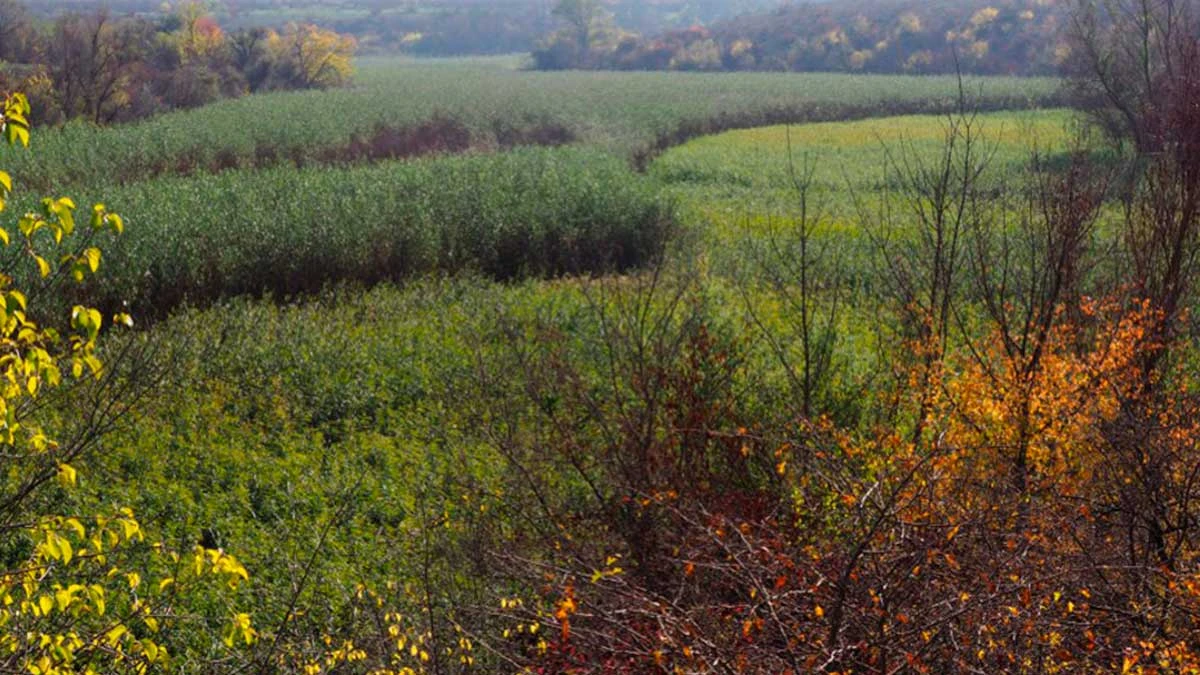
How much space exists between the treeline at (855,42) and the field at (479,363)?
60.6 m

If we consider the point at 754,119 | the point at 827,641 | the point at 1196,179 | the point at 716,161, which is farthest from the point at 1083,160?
the point at 754,119

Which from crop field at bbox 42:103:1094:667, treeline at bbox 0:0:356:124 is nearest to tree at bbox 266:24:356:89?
treeline at bbox 0:0:356:124

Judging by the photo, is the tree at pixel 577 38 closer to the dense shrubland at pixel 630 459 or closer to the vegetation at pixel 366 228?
the vegetation at pixel 366 228

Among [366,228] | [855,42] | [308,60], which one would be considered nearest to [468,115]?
[366,228]

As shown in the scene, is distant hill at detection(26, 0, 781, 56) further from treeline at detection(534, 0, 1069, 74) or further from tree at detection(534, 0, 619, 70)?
treeline at detection(534, 0, 1069, 74)

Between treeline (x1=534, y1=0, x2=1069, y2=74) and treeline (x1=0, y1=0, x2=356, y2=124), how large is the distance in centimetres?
4481

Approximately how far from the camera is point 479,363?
10.0m

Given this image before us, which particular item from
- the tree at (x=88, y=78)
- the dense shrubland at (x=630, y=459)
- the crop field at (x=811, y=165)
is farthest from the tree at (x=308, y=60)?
the dense shrubland at (x=630, y=459)

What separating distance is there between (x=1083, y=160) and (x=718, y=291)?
8407 mm

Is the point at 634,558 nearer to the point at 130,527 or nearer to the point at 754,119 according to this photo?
the point at 130,527

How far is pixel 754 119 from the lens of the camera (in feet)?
178

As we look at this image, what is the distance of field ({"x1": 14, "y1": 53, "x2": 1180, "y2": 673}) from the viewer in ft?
28.1

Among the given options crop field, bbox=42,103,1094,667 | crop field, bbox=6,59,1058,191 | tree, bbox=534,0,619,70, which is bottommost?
crop field, bbox=42,103,1094,667

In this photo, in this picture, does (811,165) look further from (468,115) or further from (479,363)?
(479,363)
